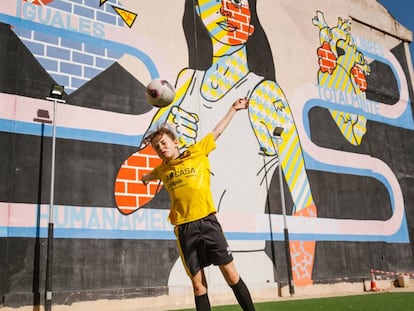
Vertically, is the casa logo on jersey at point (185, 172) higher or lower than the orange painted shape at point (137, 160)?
lower

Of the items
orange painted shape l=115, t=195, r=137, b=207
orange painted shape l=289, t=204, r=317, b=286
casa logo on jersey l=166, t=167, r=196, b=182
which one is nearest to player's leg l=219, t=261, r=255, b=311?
casa logo on jersey l=166, t=167, r=196, b=182

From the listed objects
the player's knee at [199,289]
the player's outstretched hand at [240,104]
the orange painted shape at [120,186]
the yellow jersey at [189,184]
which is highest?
the orange painted shape at [120,186]

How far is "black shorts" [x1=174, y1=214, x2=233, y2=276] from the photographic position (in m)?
3.53

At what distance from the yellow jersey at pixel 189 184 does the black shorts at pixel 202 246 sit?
80mm

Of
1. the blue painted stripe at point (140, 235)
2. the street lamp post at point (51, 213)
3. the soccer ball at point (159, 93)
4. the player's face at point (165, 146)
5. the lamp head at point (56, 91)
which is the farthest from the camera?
the lamp head at point (56, 91)

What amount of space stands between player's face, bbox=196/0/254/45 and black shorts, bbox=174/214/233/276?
8854mm

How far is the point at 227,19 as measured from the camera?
39.8ft

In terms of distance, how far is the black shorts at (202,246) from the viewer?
3.53 metres

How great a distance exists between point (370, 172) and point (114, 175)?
28.1 ft

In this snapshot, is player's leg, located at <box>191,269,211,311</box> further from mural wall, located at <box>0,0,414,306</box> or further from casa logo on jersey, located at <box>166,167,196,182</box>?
mural wall, located at <box>0,0,414,306</box>

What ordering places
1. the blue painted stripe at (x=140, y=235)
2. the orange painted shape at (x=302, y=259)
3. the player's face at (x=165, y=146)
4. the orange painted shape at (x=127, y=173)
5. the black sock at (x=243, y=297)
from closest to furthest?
1. the black sock at (x=243, y=297)
2. the player's face at (x=165, y=146)
3. the blue painted stripe at (x=140, y=235)
4. the orange painted shape at (x=127, y=173)
5. the orange painted shape at (x=302, y=259)

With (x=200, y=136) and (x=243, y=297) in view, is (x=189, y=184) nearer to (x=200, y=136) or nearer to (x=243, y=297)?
(x=243, y=297)

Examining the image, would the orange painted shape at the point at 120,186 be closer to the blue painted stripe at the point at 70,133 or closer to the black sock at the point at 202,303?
the blue painted stripe at the point at 70,133

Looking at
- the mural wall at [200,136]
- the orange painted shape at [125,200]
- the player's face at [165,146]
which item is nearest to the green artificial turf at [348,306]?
the mural wall at [200,136]
